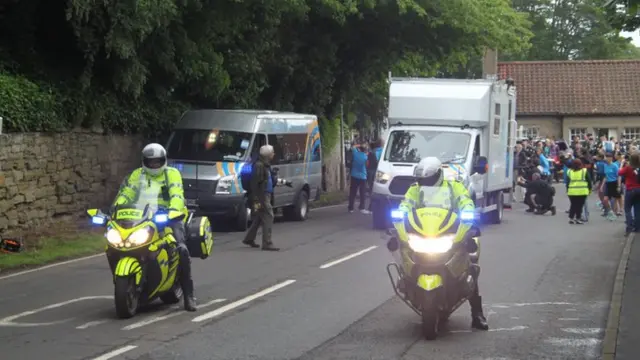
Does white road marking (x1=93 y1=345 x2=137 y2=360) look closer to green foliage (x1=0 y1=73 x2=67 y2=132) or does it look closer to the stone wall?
the stone wall

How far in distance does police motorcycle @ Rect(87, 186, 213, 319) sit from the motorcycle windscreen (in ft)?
8.15

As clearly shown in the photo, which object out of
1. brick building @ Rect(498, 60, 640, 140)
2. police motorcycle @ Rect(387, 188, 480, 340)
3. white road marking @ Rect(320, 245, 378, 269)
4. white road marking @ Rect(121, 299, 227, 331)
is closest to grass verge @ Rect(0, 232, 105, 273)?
white road marking @ Rect(320, 245, 378, 269)

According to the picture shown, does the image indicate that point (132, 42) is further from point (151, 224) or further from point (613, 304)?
point (613, 304)

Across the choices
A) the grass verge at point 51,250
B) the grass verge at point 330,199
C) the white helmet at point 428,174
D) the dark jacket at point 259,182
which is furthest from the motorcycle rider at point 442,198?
the grass verge at point 330,199

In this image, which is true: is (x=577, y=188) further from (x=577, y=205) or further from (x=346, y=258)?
(x=346, y=258)

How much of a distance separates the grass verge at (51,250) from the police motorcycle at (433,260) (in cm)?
760

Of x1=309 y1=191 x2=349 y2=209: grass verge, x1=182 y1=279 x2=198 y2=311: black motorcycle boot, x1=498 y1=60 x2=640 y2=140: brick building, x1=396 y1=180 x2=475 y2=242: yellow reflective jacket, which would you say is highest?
x1=498 y1=60 x2=640 y2=140: brick building

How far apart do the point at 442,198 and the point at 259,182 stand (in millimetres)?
7652

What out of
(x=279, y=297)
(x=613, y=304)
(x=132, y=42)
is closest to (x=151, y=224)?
(x=279, y=297)

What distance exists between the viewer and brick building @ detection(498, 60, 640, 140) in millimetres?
58062

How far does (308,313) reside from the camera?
36.6ft

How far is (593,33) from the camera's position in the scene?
228 ft

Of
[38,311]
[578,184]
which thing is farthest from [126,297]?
[578,184]

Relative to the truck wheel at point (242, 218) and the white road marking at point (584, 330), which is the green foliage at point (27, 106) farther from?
the white road marking at point (584, 330)
